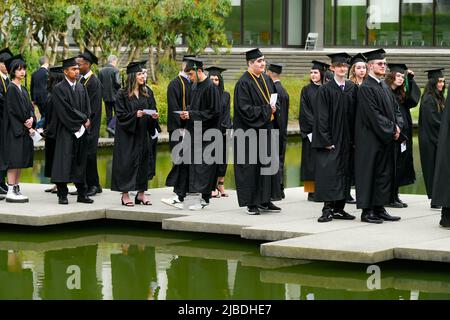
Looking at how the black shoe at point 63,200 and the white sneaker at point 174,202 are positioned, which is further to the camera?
the black shoe at point 63,200

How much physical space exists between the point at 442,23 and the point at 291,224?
32165mm

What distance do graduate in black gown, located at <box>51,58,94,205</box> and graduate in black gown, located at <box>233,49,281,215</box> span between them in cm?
210

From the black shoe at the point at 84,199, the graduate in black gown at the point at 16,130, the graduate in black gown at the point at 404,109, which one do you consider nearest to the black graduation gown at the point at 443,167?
the graduate in black gown at the point at 404,109

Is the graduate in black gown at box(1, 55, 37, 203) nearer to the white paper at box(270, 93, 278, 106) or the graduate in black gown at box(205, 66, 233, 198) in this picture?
the graduate in black gown at box(205, 66, 233, 198)

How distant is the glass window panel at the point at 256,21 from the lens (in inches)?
1794

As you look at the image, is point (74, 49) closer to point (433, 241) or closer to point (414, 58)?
point (414, 58)

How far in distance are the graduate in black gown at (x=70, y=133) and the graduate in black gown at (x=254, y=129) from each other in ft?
6.89

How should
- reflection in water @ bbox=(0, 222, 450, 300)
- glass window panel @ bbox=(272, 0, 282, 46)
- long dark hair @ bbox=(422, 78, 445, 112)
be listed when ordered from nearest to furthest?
1. reflection in water @ bbox=(0, 222, 450, 300)
2. long dark hair @ bbox=(422, 78, 445, 112)
3. glass window panel @ bbox=(272, 0, 282, 46)

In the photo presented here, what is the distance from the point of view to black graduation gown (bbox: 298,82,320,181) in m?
15.4

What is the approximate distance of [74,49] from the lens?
43.7 m

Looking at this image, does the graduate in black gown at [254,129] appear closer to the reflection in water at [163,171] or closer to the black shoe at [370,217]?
the black shoe at [370,217]

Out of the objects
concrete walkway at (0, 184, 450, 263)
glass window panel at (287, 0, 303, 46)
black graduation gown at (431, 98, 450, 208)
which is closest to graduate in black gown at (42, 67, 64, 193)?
concrete walkway at (0, 184, 450, 263)

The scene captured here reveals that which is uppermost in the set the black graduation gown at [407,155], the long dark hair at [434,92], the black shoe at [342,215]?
the long dark hair at [434,92]
